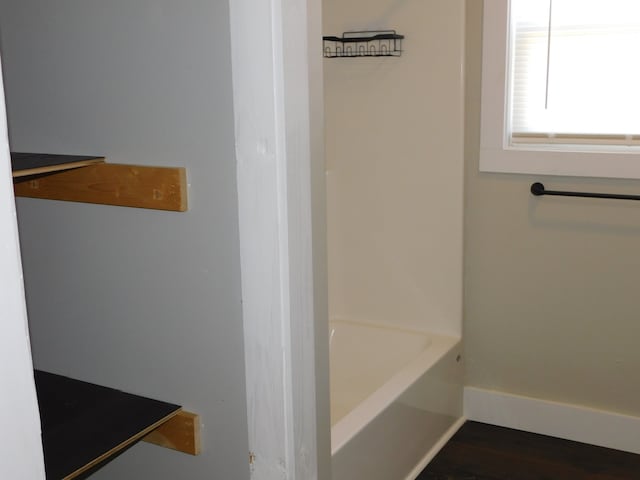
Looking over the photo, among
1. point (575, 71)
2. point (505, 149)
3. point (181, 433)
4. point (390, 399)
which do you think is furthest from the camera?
point (505, 149)

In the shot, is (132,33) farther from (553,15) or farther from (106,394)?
(553,15)

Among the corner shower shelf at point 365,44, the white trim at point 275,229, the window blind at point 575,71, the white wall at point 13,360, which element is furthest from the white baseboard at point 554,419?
the white wall at point 13,360

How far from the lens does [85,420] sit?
161 centimetres

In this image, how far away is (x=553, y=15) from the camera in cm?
267

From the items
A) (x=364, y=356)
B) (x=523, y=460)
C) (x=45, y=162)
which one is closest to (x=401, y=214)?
(x=364, y=356)

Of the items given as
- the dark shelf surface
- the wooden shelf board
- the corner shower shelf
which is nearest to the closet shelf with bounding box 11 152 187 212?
the wooden shelf board

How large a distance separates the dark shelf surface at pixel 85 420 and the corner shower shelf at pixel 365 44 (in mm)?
1713

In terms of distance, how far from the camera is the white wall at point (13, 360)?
729mm

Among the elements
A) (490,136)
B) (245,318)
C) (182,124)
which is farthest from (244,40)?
(490,136)

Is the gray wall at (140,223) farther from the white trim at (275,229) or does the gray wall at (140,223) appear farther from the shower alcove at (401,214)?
the shower alcove at (401,214)

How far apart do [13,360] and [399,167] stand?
7.77 ft

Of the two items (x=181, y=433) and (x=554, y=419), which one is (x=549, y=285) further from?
(x=181, y=433)

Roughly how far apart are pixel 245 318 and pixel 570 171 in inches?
63.8

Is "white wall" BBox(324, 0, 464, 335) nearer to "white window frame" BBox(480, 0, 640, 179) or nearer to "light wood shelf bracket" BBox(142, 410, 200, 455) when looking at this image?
"white window frame" BBox(480, 0, 640, 179)
